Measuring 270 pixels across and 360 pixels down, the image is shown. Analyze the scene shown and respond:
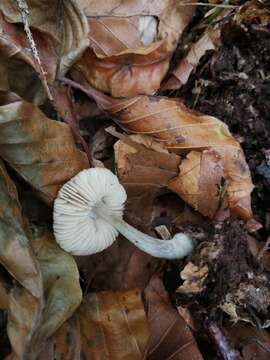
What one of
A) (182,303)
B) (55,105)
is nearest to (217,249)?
(182,303)

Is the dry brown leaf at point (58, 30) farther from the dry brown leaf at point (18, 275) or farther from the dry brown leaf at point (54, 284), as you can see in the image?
the dry brown leaf at point (54, 284)

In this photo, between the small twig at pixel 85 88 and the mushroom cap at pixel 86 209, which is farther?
the small twig at pixel 85 88

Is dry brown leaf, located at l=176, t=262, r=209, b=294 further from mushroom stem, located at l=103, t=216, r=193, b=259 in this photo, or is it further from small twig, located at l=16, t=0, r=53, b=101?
small twig, located at l=16, t=0, r=53, b=101

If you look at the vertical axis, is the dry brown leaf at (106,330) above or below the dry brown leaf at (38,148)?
below

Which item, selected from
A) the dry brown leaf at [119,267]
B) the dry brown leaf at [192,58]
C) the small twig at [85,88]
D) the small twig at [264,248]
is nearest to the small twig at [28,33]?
the small twig at [85,88]

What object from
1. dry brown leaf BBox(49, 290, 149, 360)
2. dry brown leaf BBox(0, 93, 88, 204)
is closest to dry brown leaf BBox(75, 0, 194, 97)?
dry brown leaf BBox(0, 93, 88, 204)

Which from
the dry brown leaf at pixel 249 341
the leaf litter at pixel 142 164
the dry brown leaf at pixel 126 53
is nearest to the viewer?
the leaf litter at pixel 142 164

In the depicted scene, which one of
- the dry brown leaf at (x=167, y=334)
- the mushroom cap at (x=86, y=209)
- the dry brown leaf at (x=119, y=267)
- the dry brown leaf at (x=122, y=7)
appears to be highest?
the dry brown leaf at (x=122, y=7)
